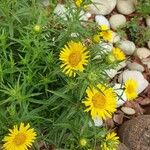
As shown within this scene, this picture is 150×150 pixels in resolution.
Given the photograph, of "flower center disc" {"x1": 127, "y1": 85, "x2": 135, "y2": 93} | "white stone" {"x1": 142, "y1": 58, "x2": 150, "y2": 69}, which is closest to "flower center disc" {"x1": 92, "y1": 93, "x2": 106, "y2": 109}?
"flower center disc" {"x1": 127, "y1": 85, "x2": 135, "y2": 93}

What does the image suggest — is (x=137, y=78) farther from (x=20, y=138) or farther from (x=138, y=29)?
(x=20, y=138)

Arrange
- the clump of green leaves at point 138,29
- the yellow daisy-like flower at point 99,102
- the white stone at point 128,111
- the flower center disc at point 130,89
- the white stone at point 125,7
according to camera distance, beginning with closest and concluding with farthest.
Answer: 1. the yellow daisy-like flower at point 99,102
2. the flower center disc at point 130,89
3. the white stone at point 128,111
4. the clump of green leaves at point 138,29
5. the white stone at point 125,7

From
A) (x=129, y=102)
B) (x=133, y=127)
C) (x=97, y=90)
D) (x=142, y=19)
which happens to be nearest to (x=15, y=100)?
(x=97, y=90)

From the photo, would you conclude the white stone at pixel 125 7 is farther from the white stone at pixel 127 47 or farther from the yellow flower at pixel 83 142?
the yellow flower at pixel 83 142

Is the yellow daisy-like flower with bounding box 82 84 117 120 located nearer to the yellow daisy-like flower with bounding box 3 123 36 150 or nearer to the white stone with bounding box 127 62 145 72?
the yellow daisy-like flower with bounding box 3 123 36 150

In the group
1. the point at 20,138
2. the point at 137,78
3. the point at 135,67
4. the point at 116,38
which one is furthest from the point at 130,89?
the point at 116,38

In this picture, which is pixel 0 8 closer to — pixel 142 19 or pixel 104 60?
pixel 104 60

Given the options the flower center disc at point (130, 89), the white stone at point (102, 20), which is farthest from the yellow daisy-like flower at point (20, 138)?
the white stone at point (102, 20)
